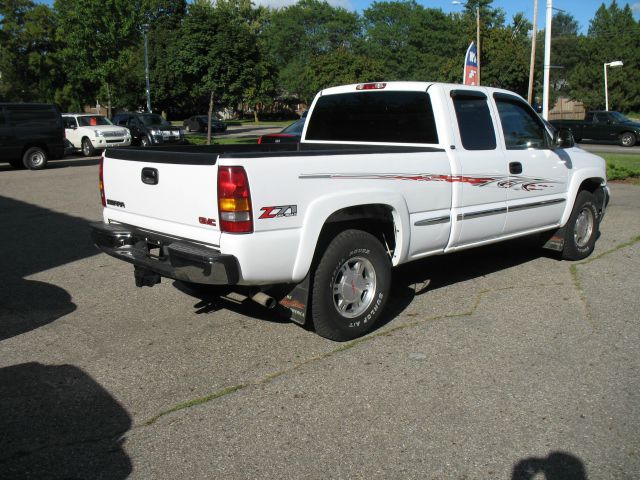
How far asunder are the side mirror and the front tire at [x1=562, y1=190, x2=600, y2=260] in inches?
35.1

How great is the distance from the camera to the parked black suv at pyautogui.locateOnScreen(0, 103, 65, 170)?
59.1 ft

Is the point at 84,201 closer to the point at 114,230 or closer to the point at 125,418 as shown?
the point at 114,230

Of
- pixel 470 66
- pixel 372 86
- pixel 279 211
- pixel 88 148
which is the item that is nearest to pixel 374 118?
pixel 372 86

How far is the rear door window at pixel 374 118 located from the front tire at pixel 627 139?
26.0 m

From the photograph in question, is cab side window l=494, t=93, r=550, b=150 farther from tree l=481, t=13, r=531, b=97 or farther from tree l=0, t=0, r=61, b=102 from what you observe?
tree l=481, t=13, r=531, b=97

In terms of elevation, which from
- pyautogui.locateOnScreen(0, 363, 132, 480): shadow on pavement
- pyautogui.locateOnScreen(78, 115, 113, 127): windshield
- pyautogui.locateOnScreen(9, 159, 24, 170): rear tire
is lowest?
pyautogui.locateOnScreen(0, 363, 132, 480): shadow on pavement

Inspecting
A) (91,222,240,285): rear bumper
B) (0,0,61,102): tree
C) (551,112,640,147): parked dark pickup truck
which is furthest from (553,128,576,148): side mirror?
(0,0,61,102): tree

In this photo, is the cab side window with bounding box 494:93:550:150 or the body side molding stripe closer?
the body side molding stripe

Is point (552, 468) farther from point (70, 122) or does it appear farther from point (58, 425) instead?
point (70, 122)

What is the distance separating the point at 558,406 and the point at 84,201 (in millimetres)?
10449

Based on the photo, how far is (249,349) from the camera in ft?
15.2

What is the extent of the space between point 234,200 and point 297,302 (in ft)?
3.20

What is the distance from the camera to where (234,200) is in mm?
3928

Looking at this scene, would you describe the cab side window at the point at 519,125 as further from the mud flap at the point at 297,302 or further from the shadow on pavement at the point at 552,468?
the shadow on pavement at the point at 552,468
